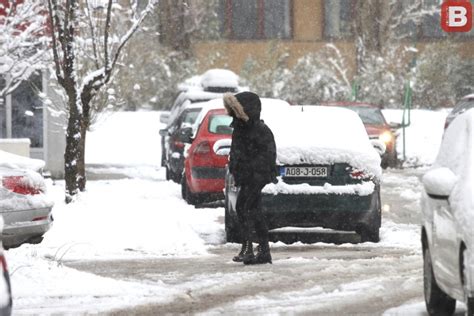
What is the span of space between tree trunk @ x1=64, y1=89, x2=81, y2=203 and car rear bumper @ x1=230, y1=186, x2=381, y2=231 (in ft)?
18.1

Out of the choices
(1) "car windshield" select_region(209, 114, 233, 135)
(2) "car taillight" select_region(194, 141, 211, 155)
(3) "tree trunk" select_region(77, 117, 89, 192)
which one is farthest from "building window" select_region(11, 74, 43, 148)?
(2) "car taillight" select_region(194, 141, 211, 155)

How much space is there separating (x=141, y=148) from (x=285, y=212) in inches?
944

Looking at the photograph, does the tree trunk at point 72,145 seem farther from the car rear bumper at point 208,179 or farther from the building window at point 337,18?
the building window at point 337,18

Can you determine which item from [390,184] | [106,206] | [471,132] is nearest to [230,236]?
[106,206]

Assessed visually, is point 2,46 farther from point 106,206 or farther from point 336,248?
point 336,248

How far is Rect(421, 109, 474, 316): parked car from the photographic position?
8.62m

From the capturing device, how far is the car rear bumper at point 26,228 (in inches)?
544

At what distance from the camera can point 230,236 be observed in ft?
50.7

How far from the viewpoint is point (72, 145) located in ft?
65.1

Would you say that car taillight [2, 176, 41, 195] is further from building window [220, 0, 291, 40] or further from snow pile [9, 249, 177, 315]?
building window [220, 0, 291, 40]

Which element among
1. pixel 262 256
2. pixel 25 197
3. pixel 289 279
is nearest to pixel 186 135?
pixel 25 197

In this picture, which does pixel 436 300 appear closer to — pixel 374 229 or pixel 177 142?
pixel 374 229

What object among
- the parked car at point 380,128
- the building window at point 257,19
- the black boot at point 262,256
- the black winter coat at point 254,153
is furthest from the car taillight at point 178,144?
the building window at point 257,19

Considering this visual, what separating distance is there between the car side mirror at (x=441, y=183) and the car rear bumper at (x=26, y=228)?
18.6 feet
